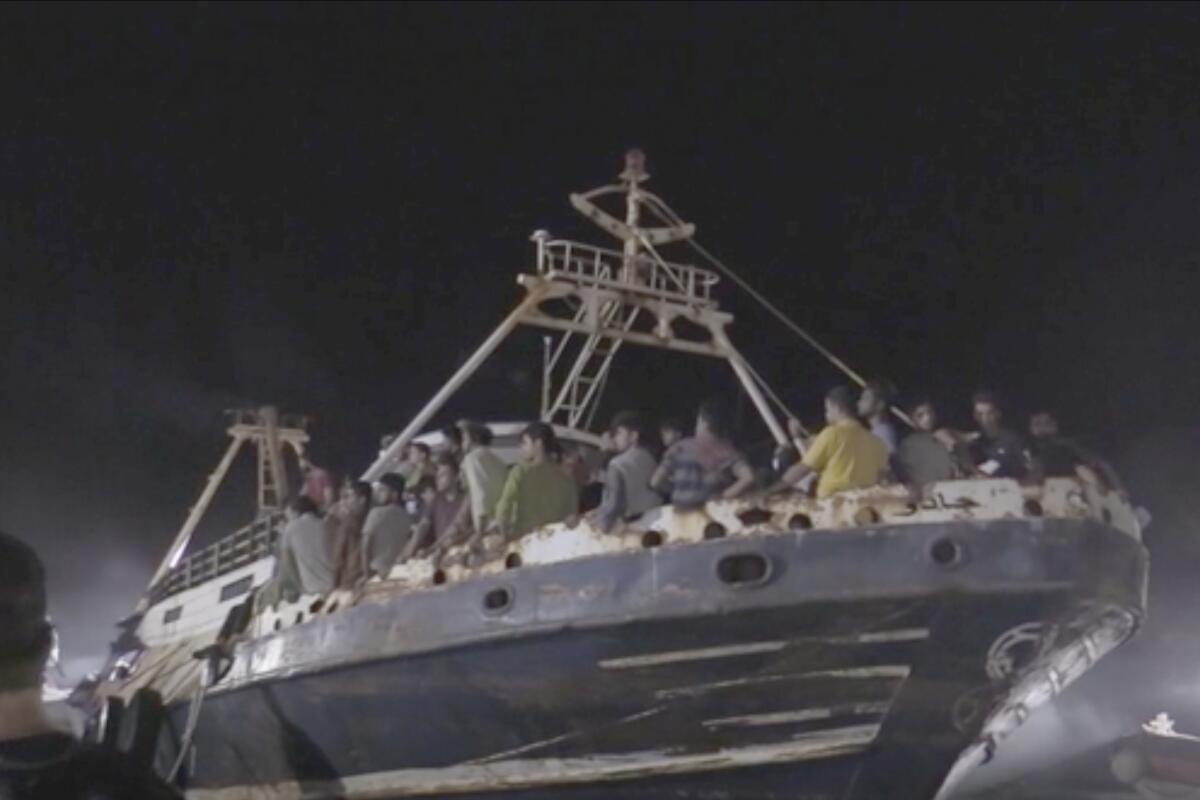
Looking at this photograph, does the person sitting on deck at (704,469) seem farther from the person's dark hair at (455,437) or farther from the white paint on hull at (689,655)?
the person's dark hair at (455,437)

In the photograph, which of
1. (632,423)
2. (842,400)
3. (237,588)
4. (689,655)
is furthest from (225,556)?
(842,400)

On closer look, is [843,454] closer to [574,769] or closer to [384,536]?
[574,769]

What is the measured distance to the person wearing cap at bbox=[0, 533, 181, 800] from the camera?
1785 millimetres

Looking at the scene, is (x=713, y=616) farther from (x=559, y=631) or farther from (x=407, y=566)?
(x=407, y=566)

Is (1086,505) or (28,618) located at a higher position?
(1086,505)

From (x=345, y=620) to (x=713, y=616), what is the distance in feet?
8.58

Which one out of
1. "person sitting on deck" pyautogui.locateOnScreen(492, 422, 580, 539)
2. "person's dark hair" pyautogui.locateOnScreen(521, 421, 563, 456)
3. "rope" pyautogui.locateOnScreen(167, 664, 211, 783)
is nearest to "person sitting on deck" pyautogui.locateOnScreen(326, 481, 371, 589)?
"person sitting on deck" pyautogui.locateOnScreen(492, 422, 580, 539)

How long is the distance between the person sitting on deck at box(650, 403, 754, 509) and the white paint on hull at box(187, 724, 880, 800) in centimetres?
150

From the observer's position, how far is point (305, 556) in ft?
33.3

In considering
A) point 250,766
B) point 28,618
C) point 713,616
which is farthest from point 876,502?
point 28,618

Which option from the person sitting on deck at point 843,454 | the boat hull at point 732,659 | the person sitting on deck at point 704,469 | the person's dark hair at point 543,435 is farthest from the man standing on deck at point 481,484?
the person sitting on deck at point 843,454

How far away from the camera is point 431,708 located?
30.0 ft

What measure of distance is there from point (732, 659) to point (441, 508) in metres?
2.37

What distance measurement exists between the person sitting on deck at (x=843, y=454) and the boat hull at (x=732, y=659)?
0.30 metres
